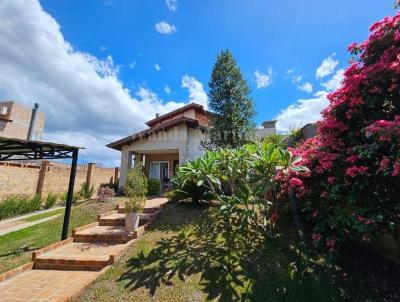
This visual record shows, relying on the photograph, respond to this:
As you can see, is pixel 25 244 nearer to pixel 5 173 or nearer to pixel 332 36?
pixel 5 173

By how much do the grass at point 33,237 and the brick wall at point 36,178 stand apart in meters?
5.91

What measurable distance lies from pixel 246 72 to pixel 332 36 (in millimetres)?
7091

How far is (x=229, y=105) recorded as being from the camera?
45.4 feet

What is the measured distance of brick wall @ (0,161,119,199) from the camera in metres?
13.5

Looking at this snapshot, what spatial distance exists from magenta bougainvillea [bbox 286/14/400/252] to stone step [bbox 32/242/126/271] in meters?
4.92

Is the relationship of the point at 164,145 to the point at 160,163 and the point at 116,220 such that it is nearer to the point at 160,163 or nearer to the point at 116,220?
the point at 160,163

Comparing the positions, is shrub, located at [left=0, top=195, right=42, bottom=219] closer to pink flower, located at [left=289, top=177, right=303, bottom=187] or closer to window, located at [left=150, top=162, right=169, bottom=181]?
window, located at [left=150, top=162, right=169, bottom=181]

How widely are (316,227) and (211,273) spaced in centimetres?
236

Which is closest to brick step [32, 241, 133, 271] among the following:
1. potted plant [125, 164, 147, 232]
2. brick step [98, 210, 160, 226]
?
potted plant [125, 164, 147, 232]

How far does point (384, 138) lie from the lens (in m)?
3.03

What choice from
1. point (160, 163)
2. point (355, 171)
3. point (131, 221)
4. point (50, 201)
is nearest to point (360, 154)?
point (355, 171)

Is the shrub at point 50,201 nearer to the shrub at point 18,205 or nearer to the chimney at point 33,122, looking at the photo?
the shrub at point 18,205

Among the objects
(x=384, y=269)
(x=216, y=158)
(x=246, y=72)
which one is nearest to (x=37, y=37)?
(x=216, y=158)

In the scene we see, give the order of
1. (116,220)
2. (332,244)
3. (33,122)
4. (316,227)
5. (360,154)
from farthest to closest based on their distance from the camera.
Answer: (33,122) → (116,220) → (316,227) → (332,244) → (360,154)
